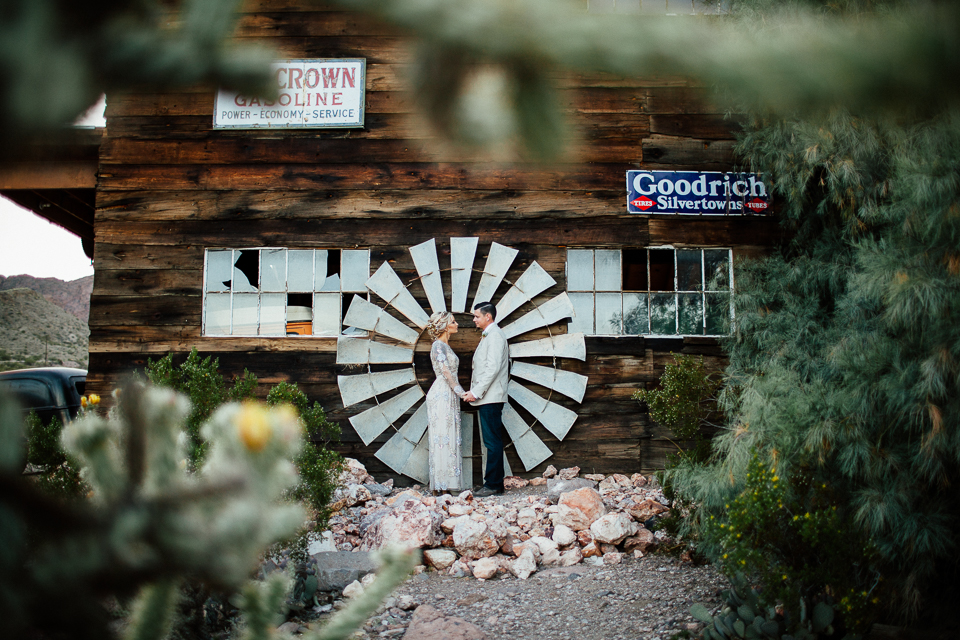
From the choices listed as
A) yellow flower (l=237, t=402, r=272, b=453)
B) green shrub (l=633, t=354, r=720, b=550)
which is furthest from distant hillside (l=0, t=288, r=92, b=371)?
yellow flower (l=237, t=402, r=272, b=453)

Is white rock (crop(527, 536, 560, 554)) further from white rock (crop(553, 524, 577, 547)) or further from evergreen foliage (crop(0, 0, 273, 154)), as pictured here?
evergreen foliage (crop(0, 0, 273, 154))

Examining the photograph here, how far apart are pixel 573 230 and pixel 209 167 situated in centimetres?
328

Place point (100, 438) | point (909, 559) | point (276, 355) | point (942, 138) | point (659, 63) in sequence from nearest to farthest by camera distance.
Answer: point (659, 63) < point (100, 438) < point (909, 559) < point (942, 138) < point (276, 355)

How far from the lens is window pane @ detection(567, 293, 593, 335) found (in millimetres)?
5148

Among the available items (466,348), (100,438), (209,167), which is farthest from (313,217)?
(100,438)

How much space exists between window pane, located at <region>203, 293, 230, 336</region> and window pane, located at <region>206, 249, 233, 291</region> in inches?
3.1

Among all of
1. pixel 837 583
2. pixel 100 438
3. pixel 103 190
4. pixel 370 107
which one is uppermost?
pixel 370 107

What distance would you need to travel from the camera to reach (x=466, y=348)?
512 cm

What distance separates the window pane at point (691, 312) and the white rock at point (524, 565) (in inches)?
103

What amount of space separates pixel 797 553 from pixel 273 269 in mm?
4408

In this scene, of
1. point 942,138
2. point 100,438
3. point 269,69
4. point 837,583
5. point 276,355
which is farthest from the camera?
point 276,355

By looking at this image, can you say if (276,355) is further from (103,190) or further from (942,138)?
(942,138)

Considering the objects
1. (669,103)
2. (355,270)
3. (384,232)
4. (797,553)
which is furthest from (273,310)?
(797,553)

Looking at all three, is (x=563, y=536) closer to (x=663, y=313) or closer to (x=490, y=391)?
(x=490, y=391)
